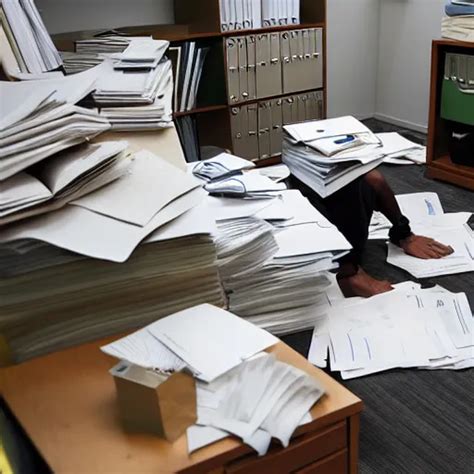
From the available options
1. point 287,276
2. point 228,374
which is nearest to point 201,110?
point 287,276

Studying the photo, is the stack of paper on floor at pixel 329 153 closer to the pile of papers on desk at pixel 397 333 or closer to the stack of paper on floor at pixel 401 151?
the pile of papers on desk at pixel 397 333

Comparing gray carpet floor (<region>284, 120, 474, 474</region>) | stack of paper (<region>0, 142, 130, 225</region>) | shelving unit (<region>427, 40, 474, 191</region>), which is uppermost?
stack of paper (<region>0, 142, 130, 225</region>)

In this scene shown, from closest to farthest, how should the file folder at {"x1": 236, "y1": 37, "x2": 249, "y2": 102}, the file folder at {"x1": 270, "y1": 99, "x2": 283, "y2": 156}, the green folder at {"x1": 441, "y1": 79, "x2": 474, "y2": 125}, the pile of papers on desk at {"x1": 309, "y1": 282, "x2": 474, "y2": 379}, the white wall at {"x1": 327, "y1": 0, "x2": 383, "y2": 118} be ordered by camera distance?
the pile of papers on desk at {"x1": 309, "y1": 282, "x2": 474, "y2": 379} → the green folder at {"x1": 441, "y1": 79, "x2": 474, "y2": 125} → the file folder at {"x1": 236, "y1": 37, "x2": 249, "y2": 102} → the file folder at {"x1": 270, "y1": 99, "x2": 283, "y2": 156} → the white wall at {"x1": 327, "y1": 0, "x2": 383, "y2": 118}

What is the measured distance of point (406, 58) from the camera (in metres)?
3.89

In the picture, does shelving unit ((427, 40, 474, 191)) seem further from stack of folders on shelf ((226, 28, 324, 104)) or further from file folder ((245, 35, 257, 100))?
file folder ((245, 35, 257, 100))

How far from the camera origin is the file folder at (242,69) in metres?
3.09

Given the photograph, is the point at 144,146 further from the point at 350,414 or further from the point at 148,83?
the point at 350,414

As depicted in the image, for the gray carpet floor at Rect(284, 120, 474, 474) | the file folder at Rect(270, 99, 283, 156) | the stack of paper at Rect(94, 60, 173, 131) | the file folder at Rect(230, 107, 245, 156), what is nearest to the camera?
the gray carpet floor at Rect(284, 120, 474, 474)

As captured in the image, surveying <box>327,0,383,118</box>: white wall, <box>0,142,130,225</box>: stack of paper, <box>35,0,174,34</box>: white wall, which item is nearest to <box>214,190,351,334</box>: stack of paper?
<box>0,142,130,225</box>: stack of paper

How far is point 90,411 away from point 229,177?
100 centimetres

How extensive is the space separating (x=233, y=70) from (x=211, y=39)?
0.64ft

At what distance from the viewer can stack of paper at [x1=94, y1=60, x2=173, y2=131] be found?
1.55 metres

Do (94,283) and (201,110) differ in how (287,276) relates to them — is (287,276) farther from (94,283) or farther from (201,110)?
(201,110)

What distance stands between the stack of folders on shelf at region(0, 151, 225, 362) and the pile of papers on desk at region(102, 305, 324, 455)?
0.11 meters
